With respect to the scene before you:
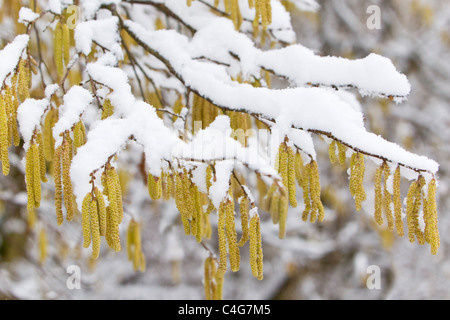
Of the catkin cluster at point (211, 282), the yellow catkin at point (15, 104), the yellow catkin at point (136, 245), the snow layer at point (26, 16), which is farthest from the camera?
the yellow catkin at point (136, 245)

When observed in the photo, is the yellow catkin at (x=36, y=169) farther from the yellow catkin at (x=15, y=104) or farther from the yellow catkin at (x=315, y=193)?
the yellow catkin at (x=315, y=193)

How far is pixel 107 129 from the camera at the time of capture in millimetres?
1134

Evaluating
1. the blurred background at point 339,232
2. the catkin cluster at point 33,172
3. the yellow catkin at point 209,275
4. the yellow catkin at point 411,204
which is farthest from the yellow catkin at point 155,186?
the blurred background at point 339,232

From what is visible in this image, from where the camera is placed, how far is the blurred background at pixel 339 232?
152 inches

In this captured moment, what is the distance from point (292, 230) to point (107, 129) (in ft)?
12.4

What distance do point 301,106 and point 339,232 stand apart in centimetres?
381

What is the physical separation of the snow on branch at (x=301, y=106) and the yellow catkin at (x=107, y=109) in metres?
0.29

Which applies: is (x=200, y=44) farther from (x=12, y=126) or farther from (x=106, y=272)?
(x=106, y=272)

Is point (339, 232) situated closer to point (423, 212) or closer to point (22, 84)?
point (423, 212)

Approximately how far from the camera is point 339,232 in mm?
4793

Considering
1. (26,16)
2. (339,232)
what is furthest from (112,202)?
(339,232)
